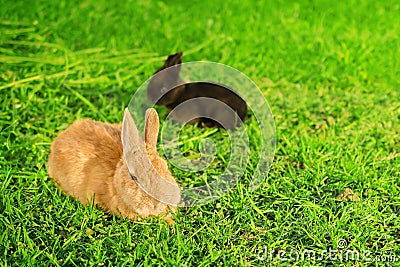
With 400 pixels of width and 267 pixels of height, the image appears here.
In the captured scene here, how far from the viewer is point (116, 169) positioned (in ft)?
11.3

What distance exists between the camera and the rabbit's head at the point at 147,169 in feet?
10.3

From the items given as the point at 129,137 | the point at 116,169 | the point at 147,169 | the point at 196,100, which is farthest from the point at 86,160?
the point at 196,100

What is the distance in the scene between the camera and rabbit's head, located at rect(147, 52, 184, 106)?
16.0ft

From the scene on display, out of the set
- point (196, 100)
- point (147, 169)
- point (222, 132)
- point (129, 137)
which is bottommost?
point (222, 132)

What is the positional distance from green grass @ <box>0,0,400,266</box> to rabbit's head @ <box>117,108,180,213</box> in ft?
0.77

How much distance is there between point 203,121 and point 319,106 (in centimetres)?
110

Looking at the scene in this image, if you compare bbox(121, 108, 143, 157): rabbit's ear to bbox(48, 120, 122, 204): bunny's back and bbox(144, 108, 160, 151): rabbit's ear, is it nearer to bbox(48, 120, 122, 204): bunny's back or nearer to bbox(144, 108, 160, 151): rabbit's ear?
bbox(144, 108, 160, 151): rabbit's ear

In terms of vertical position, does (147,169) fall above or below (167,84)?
above

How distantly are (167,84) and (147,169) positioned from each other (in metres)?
1.91

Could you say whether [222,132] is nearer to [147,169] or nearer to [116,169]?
[116,169]

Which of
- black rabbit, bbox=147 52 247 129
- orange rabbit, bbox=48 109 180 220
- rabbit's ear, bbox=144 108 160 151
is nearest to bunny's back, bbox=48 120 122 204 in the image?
orange rabbit, bbox=48 109 180 220

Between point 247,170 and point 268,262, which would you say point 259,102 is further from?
point 268,262

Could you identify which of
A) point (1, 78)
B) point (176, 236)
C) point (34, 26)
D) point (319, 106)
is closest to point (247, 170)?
point (176, 236)

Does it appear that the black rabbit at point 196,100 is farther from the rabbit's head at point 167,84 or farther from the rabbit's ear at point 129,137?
the rabbit's ear at point 129,137
